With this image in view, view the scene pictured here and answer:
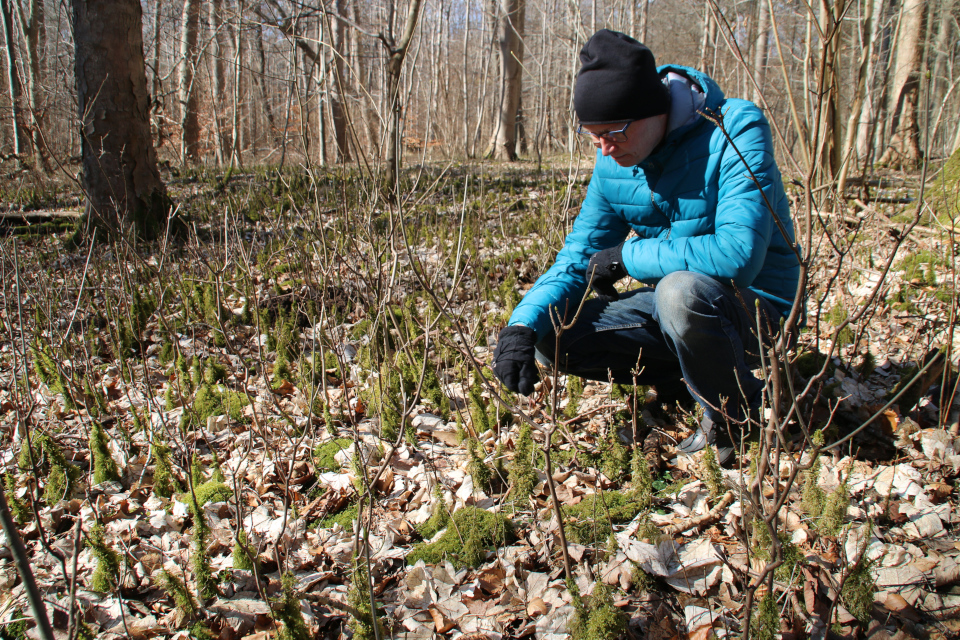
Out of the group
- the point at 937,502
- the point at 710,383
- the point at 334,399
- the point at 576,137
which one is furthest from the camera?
the point at 334,399

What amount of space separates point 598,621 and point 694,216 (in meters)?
1.35

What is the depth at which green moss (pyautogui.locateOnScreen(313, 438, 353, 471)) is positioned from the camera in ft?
7.10

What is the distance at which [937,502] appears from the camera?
5.48ft

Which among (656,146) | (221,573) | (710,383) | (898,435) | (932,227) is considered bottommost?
(221,573)

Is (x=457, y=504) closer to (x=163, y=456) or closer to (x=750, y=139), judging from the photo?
(x=163, y=456)

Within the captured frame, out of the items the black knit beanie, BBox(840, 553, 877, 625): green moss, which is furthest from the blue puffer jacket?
BBox(840, 553, 877, 625): green moss

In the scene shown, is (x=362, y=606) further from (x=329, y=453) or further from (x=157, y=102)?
(x=157, y=102)

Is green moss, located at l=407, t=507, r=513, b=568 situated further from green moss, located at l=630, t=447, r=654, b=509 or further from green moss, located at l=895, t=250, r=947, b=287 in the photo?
green moss, located at l=895, t=250, r=947, b=287

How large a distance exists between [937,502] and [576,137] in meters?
1.72

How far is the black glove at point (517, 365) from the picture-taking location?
1.89 m

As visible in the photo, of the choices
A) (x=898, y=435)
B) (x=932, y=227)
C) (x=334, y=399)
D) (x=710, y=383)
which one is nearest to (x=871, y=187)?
(x=932, y=227)

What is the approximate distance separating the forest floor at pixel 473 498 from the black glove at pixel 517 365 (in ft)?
0.39

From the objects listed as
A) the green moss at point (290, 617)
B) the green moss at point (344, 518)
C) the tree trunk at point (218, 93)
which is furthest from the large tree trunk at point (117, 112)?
the green moss at point (290, 617)

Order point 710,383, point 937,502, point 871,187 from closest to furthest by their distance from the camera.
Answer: point 937,502, point 710,383, point 871,187
